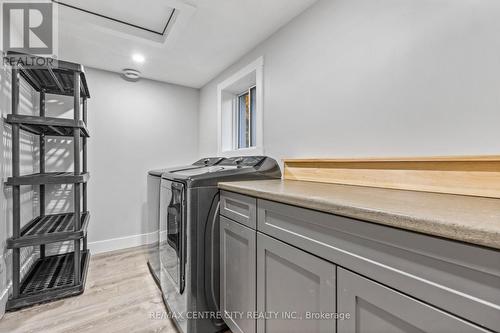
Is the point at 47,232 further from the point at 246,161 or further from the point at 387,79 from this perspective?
the point at 387,79

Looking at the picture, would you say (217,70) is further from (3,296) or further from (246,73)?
(3,296)

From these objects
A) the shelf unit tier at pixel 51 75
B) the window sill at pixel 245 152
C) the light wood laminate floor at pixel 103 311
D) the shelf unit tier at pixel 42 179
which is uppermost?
the shelf unit tier at pixel 51 75

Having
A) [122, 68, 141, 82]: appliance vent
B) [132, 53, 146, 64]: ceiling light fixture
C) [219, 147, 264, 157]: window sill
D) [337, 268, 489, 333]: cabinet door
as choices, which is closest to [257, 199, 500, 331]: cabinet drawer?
[337, 268, 489, 333]: cabinet door

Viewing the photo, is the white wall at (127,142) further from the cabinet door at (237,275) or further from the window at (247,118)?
the cabinet door at (237,275)

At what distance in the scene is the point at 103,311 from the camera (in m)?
1.63

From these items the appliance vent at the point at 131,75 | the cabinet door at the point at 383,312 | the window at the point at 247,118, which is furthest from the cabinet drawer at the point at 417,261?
the appliance vent at the point at 131,75

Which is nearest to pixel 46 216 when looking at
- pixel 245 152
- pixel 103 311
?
pixel 103 311

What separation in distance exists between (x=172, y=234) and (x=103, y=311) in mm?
758

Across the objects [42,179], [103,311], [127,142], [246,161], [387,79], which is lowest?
[103,311]

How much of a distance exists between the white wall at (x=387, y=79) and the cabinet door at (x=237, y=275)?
2.49 ft

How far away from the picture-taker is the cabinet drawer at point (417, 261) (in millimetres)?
468

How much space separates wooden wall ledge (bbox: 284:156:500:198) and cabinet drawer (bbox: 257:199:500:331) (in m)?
0.56

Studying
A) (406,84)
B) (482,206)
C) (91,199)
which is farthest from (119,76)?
(482,206)

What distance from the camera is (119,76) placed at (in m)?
2.76
